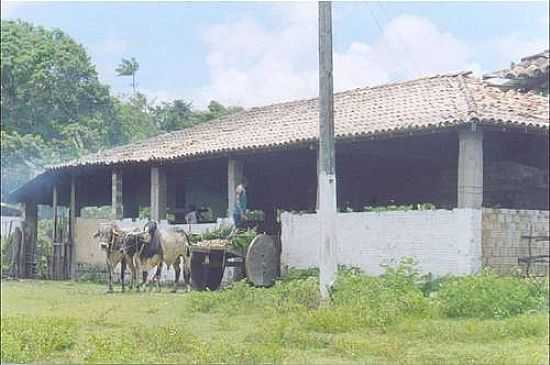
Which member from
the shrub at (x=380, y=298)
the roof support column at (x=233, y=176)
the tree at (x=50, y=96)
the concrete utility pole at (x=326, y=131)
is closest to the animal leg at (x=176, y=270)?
the roof support column at (x=233, y=176)

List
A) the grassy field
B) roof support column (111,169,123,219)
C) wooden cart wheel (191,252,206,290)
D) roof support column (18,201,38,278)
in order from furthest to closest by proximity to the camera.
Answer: roof support column (18,201,38,278) < roof support column (111,169,123,219) < wooden cart wheel (191,252,206,290) < the grassy field

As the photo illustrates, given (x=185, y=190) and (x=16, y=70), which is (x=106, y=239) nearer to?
(x=16, y=70)

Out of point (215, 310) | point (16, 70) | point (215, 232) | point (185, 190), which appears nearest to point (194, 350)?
point (215, 310)

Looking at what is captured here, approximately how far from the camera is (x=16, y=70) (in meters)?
15.6

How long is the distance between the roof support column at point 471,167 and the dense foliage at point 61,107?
5372 mm

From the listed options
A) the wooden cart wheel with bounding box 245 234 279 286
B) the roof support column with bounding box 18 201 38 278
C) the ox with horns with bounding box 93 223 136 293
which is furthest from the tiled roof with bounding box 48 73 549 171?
the roof support column with bounding box 18 201 38 278

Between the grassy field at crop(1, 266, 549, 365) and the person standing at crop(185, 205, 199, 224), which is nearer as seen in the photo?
the grassy field at crop(1, 266, 549, 365)

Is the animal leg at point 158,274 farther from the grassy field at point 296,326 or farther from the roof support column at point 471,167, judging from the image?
the roof support column at point 471,167

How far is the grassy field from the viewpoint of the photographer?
8328mm

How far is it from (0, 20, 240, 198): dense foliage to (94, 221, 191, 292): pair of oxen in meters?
2.08

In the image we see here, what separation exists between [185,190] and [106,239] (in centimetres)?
520

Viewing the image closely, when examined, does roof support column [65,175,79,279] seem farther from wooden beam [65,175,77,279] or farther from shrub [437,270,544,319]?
shrub [437,270,544,319]

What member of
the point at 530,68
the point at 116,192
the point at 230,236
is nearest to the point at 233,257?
the point at 230,236

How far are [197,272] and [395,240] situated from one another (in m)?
3.31
